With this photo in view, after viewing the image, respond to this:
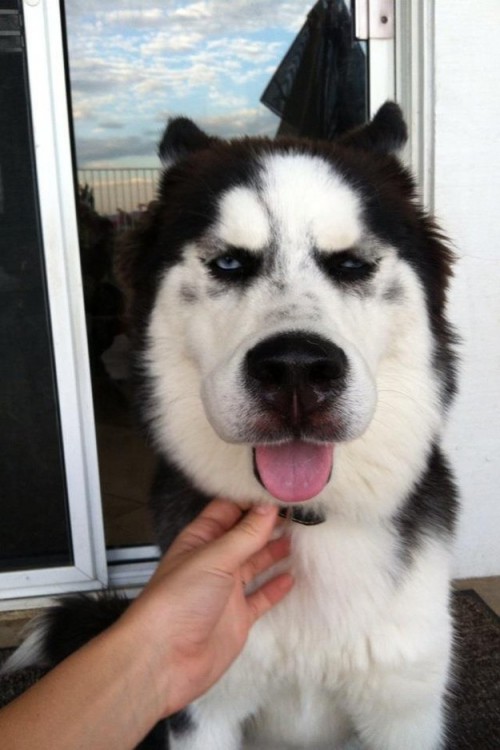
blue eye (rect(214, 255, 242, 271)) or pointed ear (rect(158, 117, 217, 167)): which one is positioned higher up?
pointed ear (rect(158, 117, 217, 167))

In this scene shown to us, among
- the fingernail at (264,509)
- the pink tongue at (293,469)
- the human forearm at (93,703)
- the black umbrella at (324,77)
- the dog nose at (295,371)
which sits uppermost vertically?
the black umbrella at (324,77)

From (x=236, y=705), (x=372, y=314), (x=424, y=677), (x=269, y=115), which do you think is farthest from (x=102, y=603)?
(x=269, y=115)

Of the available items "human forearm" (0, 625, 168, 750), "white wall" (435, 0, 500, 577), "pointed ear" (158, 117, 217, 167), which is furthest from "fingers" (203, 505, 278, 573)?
"white wall" (435, 0, 500, 577)

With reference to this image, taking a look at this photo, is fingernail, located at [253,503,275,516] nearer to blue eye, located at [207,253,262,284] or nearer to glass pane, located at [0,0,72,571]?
blue eye, located at [207,253,262,284]

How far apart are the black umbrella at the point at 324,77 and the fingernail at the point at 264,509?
2.04 metres

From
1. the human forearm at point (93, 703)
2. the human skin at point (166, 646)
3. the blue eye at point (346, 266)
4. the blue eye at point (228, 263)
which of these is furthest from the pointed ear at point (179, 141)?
the human forearm at point (93, 703)

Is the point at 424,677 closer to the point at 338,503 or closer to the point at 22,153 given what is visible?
the point at 338,503

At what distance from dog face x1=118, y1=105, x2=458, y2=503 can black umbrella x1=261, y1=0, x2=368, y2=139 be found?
1.31m

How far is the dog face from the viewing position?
4.06 ft

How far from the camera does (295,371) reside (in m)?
1.17

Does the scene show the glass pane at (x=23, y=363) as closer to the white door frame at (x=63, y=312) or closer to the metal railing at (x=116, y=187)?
the white door frame at (x=63, y=312)

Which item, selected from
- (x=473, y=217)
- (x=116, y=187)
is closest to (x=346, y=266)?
(x=473, y=217)

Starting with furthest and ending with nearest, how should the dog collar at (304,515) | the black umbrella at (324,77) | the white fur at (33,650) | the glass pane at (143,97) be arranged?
the glass pane at (143,97)
the black umbrella at (324,77)
the white fur at (33,650)
the dog collar at (304,515)

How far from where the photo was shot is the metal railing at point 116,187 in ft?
12.1
